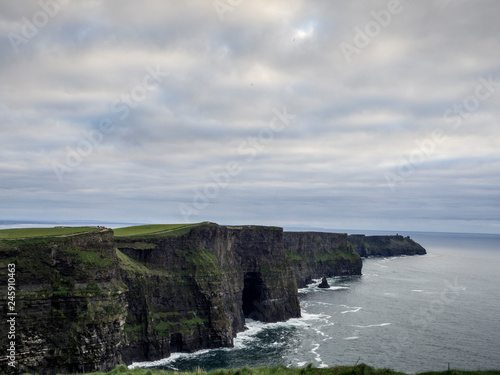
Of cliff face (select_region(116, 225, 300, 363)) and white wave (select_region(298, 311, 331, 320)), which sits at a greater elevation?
cliff face (select_region(116, 225, 300, 363))

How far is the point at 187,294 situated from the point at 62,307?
31873 millimetres

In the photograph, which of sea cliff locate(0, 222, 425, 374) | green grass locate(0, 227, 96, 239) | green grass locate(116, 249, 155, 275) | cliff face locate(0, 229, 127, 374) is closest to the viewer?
cliff face locate(0, 229, 127, 374)

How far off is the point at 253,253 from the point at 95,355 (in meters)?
65.2

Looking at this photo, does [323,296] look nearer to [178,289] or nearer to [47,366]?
[178,289]

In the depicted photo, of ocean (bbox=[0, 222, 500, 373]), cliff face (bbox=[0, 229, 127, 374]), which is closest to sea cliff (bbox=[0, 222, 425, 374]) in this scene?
cliff face (bbox=[0, 229, 127, 374])

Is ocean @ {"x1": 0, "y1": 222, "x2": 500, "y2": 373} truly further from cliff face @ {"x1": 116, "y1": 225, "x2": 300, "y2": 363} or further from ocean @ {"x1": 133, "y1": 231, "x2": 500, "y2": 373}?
cliff face @ {"x1": 116, "y1": 225, "x2": 300, "y2": 363}

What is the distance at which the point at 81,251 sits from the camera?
214ft

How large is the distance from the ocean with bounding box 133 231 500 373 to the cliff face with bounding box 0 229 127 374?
15.5 meters

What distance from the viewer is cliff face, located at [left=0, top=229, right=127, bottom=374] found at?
57312mm

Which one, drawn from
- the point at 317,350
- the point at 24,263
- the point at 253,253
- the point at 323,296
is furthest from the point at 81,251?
the point at 323,296

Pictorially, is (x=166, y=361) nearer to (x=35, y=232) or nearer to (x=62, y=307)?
(x=62, y=307)

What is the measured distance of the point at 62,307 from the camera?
60.6 metres

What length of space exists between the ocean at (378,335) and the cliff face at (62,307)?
1547 cm

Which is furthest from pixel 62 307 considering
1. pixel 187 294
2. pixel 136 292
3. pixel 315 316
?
pixel 315 316
